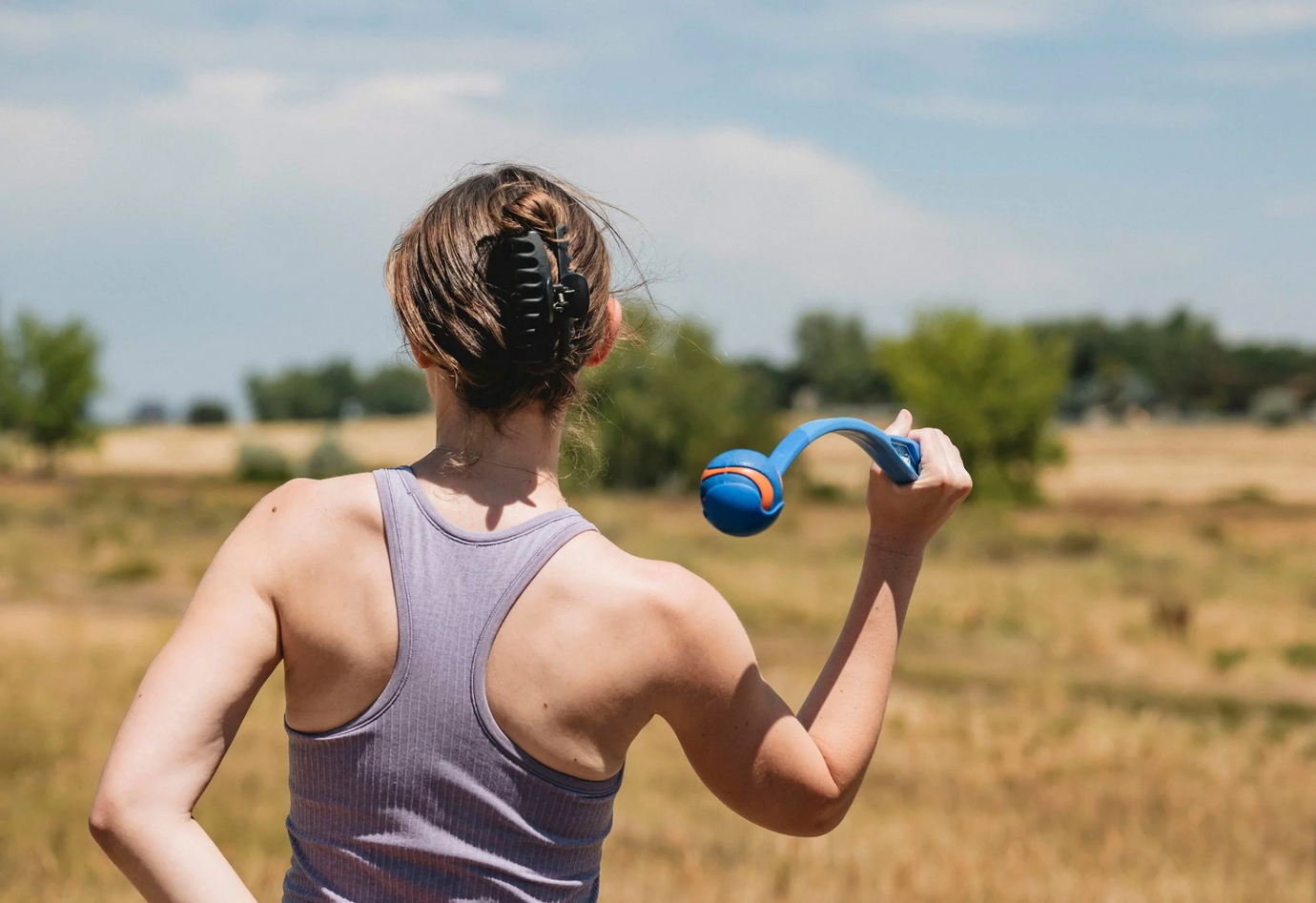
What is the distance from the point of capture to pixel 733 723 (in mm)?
1500

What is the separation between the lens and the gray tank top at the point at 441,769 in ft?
4.66

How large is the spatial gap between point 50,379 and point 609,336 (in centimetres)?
6571

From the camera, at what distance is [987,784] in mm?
8562

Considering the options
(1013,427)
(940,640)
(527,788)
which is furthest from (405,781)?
(1013,427)

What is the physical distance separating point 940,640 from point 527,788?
16.5m

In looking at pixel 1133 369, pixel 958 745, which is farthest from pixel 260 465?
pixel 1133 369

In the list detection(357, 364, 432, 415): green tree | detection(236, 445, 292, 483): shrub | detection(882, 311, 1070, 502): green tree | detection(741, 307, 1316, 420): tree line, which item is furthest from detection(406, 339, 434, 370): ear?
detection(357, 364, 432, 415): green tree

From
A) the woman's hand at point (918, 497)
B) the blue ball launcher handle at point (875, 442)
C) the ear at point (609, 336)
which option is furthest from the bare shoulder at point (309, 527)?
the woman's hand at point (918, 497)

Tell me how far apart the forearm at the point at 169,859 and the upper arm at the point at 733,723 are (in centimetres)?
49

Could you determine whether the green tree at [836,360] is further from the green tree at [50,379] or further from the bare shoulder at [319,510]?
the bare shoulder at [319,510]

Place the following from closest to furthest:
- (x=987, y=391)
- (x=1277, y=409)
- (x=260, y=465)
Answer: (x=987, y=391)
(x=260, y=465)
(x=1277, y=409)

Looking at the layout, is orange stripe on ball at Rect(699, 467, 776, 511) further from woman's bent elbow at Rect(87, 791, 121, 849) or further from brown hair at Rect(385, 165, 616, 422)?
woman's bent elbow at Rect(87, 791, 121, 849)

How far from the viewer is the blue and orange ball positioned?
1356 mm

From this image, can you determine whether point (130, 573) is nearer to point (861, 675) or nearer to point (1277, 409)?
point (861, 675)
